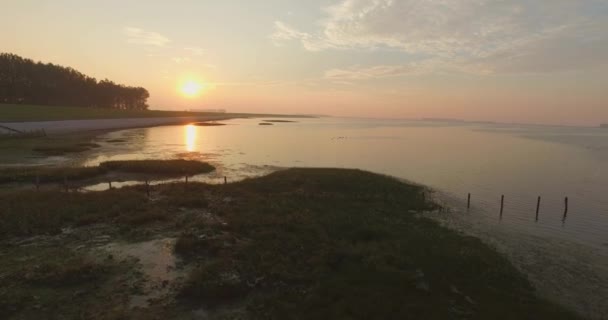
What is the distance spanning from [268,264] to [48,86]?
534 ft

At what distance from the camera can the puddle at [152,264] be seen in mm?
13008

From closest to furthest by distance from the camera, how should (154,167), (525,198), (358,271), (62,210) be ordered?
(358,271), (62,210), (525,198), (154,167)

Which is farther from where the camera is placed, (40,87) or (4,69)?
(40,87)

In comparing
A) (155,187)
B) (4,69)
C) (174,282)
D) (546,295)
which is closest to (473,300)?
(546,295)

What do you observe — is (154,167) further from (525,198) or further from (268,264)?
(525,198)

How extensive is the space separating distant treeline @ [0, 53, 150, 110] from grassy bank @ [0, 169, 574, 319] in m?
135

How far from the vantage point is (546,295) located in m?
15.0

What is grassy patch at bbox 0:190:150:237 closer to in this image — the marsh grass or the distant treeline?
the marsh grass

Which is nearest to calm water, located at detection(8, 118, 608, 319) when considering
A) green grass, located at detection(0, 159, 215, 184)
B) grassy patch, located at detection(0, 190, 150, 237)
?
green grass, located at detection(0, 159, 215, 184)

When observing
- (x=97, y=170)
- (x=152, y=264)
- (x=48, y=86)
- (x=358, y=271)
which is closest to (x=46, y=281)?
(x=152, y=264)

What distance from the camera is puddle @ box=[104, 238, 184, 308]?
1301 centimetres

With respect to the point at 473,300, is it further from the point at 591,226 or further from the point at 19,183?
the point at 19,183

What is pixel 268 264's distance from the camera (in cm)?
1551

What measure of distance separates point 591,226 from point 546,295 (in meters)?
16.7
